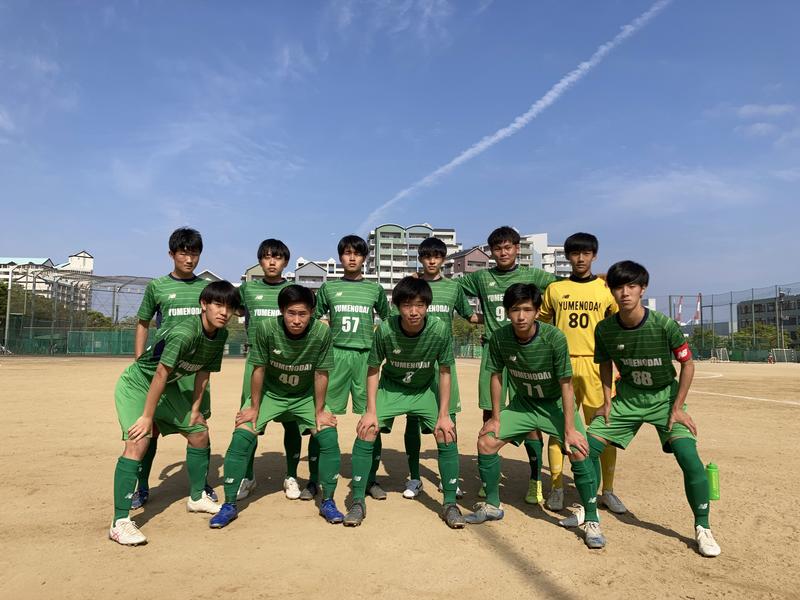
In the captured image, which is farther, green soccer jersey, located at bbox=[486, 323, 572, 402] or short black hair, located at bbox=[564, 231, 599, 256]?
short black hair, located at bbox=[564, 231, 599, 256]

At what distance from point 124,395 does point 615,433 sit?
150 inches

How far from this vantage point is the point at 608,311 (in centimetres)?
492

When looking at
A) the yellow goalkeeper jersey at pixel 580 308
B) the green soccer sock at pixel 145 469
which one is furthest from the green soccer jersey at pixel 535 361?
the green soccer sock at pixel 145 469

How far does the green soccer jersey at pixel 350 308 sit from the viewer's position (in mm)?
5164

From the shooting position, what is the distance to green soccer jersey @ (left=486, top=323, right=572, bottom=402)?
13.5 ft

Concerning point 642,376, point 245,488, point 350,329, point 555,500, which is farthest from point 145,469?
point 642,376

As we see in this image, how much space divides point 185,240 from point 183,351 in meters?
1.38

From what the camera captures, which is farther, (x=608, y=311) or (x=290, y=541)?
(x=608, y=311)

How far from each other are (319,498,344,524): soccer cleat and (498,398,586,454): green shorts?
1396mm

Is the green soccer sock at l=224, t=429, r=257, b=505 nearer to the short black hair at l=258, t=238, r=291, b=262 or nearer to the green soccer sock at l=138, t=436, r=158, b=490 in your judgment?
the green soccer sock at l=138, t=436, r=158, b=490

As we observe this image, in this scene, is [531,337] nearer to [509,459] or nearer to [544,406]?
[544,406]

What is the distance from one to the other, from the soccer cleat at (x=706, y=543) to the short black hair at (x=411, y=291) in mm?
2514

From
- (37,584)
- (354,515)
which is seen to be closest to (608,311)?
(354,515)

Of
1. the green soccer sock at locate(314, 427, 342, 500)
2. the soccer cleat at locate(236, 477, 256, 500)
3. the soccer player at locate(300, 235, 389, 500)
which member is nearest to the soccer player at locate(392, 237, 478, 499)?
the soccer player at locate(300, 235, 389, 500)
